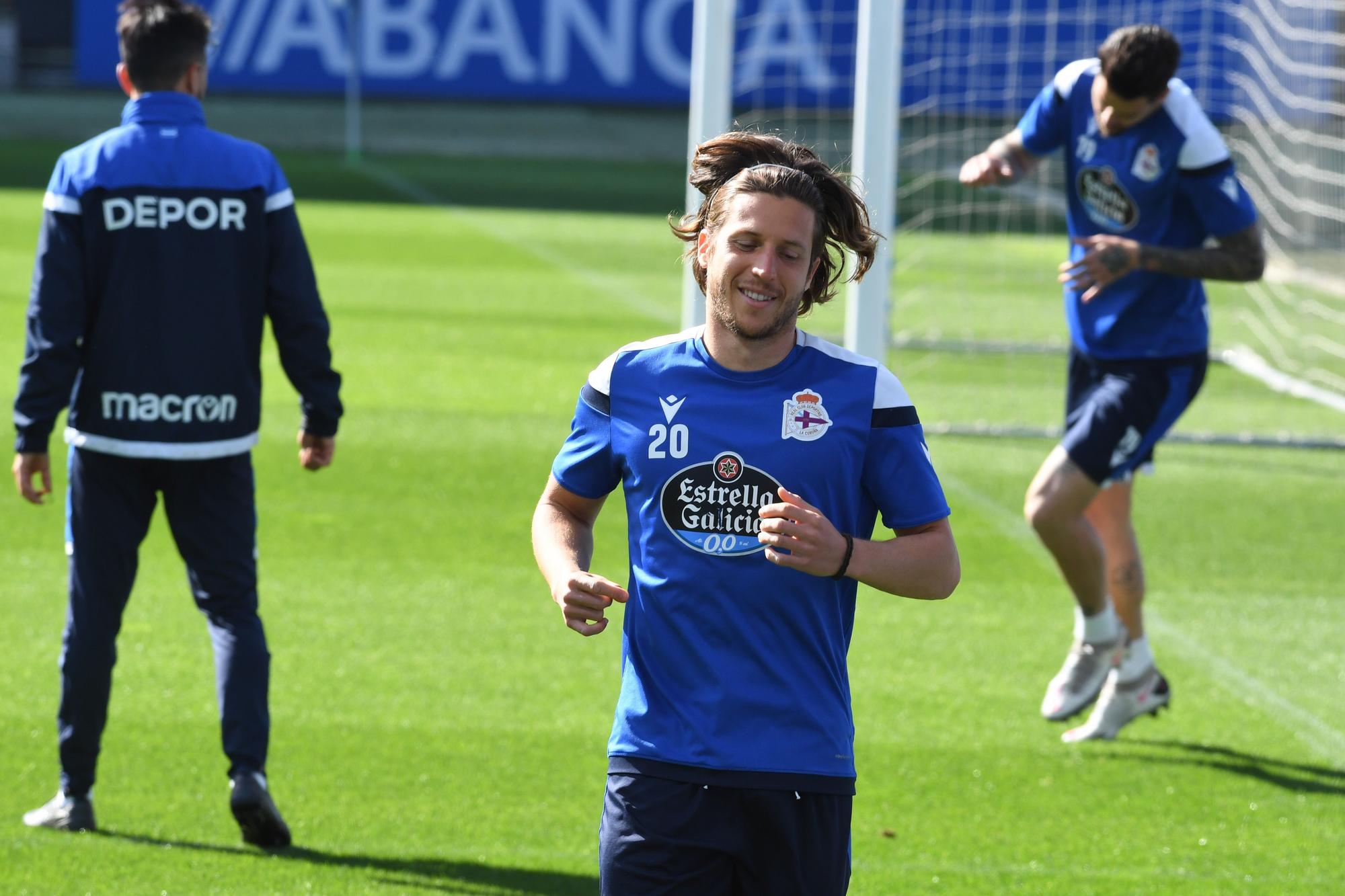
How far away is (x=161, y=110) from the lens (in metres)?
4.60

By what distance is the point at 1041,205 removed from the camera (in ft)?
65.8

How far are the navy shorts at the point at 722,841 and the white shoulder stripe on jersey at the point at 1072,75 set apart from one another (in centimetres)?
352

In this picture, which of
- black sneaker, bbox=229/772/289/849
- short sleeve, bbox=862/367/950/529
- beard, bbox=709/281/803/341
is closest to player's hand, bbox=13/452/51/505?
black sneaker, bbox=229/772/289/849

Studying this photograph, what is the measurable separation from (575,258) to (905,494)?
592 inches

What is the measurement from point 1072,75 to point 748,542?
3463mm

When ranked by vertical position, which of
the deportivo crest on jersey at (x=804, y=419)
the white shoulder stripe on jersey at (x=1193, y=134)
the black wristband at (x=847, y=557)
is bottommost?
the black wristband at (x=847, y=557)

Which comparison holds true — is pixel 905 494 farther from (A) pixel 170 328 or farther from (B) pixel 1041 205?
(B) pixel 1041 205

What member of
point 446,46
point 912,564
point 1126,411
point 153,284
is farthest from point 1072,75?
point 446,46

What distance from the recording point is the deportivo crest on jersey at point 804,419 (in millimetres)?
2912

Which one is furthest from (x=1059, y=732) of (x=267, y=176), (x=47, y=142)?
(x=47, y=142)

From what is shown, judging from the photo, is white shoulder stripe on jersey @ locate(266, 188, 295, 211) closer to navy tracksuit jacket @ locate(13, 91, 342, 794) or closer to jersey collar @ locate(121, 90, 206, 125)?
navy tracksuit jacket @ locate(13, 91, 342, 794)

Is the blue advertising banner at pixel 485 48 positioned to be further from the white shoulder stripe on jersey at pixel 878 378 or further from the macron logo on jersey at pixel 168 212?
Answer: the white shoulder stripe on jersey at pixel 878 378

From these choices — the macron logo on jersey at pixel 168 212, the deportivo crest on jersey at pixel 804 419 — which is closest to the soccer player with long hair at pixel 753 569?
the deportivo crest on jersey at pixel 804 419

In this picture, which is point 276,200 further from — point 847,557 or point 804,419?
point 847,557
